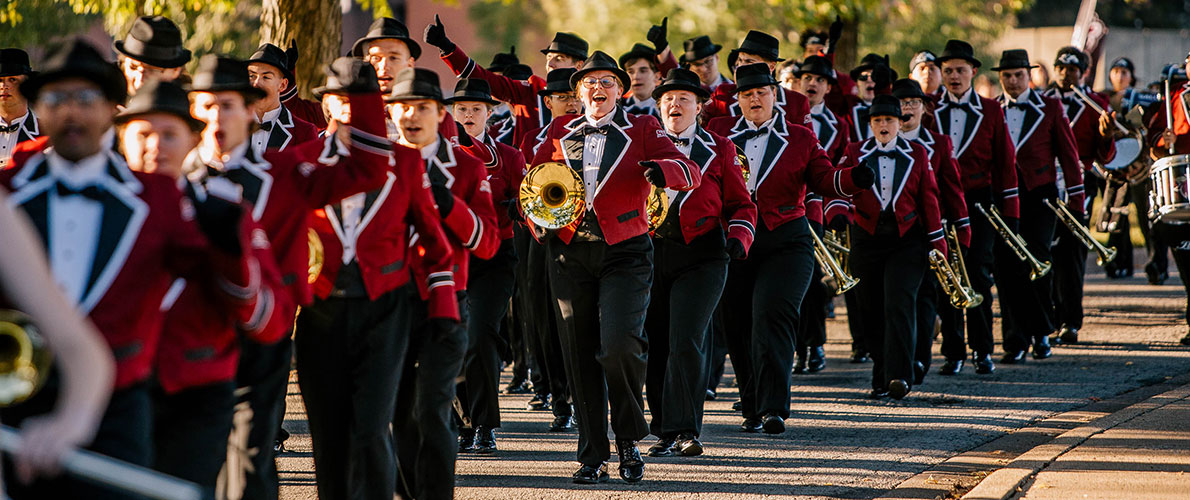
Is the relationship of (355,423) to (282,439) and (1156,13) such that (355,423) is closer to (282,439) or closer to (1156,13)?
(282,439)

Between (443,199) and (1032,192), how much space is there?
735 cm

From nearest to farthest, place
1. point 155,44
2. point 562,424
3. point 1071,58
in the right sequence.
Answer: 1. point 155,44
2. point 562,424
3. point 1071,58

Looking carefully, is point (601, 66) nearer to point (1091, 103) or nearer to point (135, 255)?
point (135, 255)

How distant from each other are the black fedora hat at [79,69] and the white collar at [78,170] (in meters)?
0.17

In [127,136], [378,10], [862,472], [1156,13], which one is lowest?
[862,472]

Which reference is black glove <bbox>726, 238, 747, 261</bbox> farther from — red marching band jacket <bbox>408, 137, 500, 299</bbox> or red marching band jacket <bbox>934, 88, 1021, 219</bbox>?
red marching band jacket <bbox>934, 88, 1021, 219</bbox>

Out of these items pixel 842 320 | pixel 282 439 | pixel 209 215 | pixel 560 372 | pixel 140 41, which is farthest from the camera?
pixel 842 320

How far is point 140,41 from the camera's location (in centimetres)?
659

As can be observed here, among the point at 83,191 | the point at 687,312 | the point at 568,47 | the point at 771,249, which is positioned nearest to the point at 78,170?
the point at 83,191

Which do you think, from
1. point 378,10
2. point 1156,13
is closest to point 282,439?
point 378,10

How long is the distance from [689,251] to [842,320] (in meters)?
7.65

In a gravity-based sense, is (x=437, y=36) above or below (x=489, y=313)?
above

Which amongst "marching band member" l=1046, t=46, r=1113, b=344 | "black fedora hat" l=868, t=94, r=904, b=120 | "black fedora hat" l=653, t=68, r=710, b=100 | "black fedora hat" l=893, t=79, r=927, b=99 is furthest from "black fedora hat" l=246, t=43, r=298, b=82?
"marching band member" l=1046, t=46, r=1113, b=344

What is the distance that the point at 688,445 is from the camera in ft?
26.5
